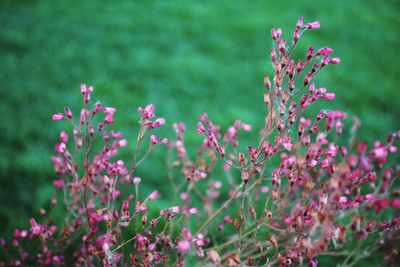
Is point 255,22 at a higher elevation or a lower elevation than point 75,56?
higher

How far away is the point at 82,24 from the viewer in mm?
4422

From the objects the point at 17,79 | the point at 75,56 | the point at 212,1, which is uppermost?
the point at 212,1

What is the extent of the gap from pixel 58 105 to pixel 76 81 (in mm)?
389

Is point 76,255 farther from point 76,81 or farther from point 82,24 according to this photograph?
point 82,24

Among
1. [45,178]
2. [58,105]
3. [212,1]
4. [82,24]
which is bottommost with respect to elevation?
[45,178]

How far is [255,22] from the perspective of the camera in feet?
16.7

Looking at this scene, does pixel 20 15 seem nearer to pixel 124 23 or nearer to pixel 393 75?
pixel 124 23

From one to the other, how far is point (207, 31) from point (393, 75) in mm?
2206

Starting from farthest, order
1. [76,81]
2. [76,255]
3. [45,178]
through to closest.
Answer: [76,81] → [45,178] → [76,255]

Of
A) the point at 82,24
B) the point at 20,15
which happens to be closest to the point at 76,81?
the point at 82,24

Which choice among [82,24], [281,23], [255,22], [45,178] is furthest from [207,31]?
[45,178]

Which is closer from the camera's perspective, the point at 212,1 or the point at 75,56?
the point at 75,56

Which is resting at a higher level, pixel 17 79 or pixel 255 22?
pixel 255 22

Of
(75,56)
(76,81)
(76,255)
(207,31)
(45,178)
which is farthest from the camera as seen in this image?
(207,31)
